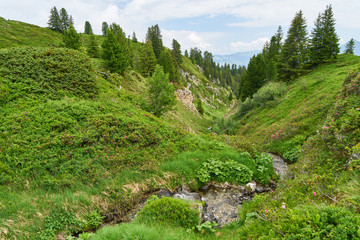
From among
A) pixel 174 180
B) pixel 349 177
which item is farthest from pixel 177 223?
pixel 349 177

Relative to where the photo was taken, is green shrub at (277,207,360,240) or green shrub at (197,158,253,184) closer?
green shrub at (277,207,360,240)

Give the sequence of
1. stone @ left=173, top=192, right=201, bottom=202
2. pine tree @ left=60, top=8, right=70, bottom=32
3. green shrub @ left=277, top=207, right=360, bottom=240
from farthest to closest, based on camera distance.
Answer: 1. pine tree @ left=60, top=8, right=70, bottom=32
2. stone @ left=173, top=192, right=201, bottom=202
3. green shrub @ left=277, top=207, right=360, bottom=240

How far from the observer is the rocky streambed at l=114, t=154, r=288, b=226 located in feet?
26.2

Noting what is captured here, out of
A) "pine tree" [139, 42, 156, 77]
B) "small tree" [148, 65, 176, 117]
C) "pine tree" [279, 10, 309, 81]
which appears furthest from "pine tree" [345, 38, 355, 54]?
"small tree" [148, 65, 176, 117]

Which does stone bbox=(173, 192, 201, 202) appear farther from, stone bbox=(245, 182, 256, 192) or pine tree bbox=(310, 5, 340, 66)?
pine tree bbox=(310, 5, 340, 66)

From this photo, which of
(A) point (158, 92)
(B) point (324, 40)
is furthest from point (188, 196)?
(B) point (324, 40)

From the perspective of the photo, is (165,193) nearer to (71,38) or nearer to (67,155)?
(67,155)

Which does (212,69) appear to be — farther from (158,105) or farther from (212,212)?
(212,212)

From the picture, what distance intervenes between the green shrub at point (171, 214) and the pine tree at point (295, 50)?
38625 millimetres

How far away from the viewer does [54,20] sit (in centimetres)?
7981

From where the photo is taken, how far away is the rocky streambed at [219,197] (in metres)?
8.00

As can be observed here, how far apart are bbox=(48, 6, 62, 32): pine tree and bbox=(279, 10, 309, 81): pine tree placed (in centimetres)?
10011

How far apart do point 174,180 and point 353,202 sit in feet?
26.4

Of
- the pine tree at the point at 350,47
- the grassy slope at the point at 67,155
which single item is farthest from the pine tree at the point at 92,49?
the pine tree at the point at 350,47
